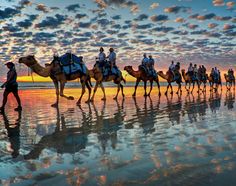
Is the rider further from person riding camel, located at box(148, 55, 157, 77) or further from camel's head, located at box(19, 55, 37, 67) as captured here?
camel's head, located at box(19, 55, 37, 67)

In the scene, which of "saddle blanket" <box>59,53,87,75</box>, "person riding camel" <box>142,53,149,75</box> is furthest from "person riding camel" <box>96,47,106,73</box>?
"person riding camel" <box>142,53,149,75</box>

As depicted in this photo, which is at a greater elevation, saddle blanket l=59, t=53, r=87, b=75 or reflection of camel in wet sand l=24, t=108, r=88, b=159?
saddle blanket l=59, t=53, r=87, b=75

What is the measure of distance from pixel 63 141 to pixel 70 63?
36.1 ft

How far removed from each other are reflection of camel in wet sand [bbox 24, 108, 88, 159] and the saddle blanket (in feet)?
28.7

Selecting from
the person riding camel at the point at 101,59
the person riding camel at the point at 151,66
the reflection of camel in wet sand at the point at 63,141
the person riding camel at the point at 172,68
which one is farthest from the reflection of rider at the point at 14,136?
the person riding camel at the point at 172,68

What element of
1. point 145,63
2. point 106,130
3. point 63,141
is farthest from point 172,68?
point 63,141

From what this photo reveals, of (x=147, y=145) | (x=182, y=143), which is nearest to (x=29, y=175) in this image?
(x=147, y=145)

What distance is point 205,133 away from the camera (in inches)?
295

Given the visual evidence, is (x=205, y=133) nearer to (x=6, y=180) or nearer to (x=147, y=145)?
(x=147, y=145)

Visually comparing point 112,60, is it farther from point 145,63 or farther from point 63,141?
point 63,141

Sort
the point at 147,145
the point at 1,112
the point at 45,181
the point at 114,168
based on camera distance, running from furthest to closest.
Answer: the point at 1,112
the point at 147,145
the point at 114,168
the point at 45,181

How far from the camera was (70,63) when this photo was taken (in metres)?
17.7

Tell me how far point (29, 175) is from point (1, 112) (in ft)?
33.4

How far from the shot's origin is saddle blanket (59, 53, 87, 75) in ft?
57.2
